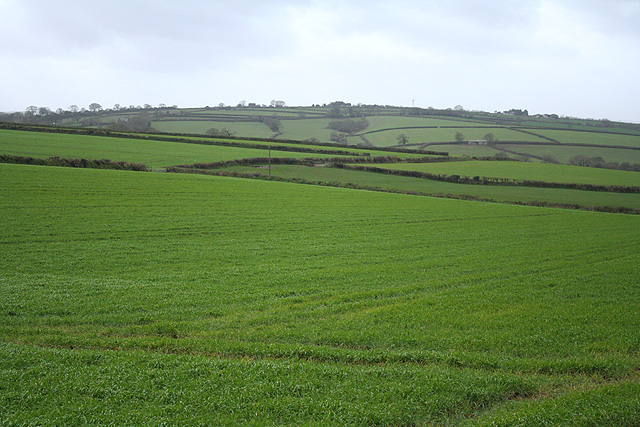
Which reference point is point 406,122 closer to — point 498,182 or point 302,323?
point 498,182

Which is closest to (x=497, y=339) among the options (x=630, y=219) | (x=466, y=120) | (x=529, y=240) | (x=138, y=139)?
(x=529, y=240)

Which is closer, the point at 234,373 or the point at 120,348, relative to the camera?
the point at 234,373

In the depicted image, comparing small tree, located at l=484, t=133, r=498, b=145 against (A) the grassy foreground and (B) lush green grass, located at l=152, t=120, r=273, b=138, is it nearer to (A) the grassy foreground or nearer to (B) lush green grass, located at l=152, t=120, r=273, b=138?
(B) lush green grass, located at l=152, t=120, r=273, b=138

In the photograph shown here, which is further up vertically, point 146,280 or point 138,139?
point 138,139

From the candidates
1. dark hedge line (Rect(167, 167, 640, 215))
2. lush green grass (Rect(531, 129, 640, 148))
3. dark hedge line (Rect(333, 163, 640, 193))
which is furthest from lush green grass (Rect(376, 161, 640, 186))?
lush green grass (Rect(531, 129, 640, 148))

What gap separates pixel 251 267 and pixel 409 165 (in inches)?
2701

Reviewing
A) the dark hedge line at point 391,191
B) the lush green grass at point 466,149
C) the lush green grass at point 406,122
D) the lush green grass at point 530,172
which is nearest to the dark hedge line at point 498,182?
the lush green grass at point 530,172

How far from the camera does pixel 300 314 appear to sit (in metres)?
14.7

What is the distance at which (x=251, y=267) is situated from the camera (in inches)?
801

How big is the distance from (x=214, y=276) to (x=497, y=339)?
11.9m

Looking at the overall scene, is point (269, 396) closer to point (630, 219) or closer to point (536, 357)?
point (536, 357)

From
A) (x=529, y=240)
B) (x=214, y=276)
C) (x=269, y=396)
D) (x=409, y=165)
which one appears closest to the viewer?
(x=269, y=396)

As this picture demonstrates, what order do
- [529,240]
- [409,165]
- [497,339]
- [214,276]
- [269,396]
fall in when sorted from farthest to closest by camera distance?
[409,165]
[529,240]
[214,276]
[497,339]
[269,396]

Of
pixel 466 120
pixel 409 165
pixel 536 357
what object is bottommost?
pixel 536 357
